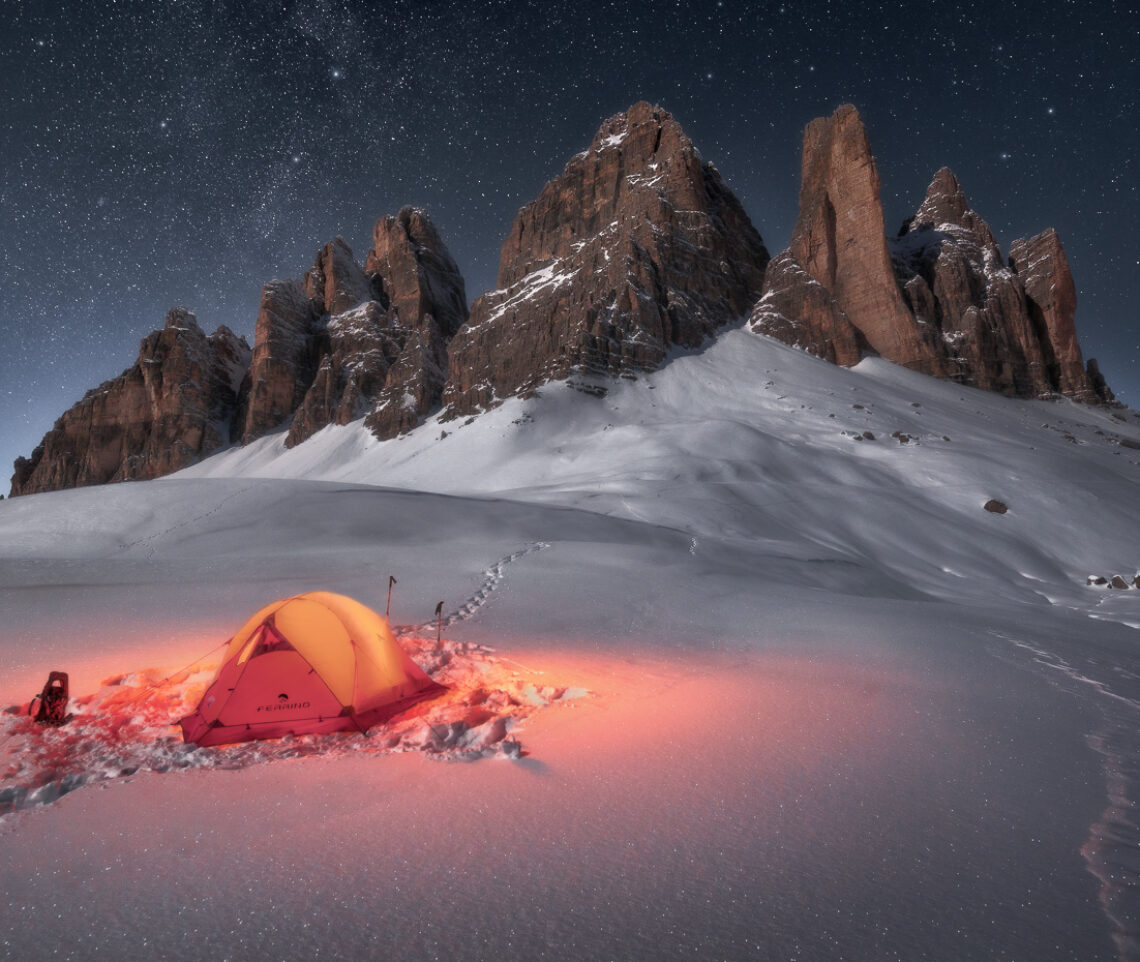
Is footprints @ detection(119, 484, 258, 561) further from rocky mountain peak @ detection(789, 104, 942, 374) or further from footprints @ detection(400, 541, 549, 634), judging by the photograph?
rocky mountain peak @ detection(789, 104, 942, 374)

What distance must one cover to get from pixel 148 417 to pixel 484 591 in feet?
337

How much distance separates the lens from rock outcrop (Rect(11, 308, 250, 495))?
85.1 meters

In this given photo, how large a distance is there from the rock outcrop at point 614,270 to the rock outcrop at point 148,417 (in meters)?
49.2

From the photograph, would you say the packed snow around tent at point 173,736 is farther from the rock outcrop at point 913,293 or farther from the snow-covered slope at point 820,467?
the rock outcrop at point 913,293

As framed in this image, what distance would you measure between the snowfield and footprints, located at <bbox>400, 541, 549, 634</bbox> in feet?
0.37

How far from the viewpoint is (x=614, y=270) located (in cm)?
6053

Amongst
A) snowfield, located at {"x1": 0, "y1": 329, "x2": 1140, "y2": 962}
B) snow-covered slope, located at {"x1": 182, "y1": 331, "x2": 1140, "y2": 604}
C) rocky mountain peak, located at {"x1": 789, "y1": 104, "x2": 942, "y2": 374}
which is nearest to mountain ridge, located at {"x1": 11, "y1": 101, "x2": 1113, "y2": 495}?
rocky mountain peak, located at {"x1": 789, "y1": 104, "x2": 942, "y2": 374}

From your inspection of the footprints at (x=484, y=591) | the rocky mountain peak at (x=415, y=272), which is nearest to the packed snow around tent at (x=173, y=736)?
the footprints at (x=484, y=591)

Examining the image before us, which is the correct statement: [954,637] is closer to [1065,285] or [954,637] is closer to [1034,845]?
[1034,845]

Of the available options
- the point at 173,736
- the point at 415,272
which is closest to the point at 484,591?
the point at 173,736

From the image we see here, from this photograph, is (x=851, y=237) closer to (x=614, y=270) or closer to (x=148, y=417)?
(x=614, y=270)

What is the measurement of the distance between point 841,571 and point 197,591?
15.7m

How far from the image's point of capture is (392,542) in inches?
642

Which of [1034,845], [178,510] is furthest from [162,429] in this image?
[1034,845]
